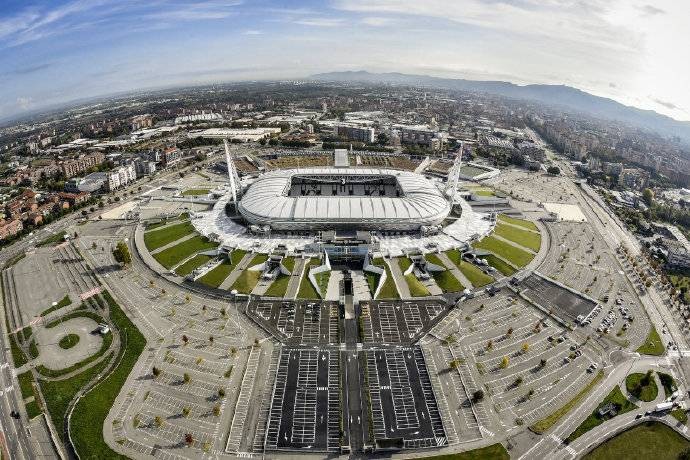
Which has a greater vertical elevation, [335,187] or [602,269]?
[335,187]

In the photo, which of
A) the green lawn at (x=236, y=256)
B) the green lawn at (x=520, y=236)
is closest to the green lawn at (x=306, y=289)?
the green lawn at (x=236, y=256)

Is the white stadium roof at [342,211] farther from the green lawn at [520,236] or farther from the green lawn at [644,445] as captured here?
the green lawn at [644,445]

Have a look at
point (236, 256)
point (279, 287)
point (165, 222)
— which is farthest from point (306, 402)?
point (165, 222)

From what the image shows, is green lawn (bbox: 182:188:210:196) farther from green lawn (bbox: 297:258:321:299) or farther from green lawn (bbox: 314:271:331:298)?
green lawn (bbox: 314:271:331:298)

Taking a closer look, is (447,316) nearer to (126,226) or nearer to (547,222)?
(547,222)

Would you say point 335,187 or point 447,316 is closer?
point 447,316

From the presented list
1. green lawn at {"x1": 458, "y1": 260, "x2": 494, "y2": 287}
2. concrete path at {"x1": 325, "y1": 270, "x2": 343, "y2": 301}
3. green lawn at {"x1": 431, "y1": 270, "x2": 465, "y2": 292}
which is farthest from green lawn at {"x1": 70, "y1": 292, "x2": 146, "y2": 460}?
green lawn at {"x1": 458, "y1": 260, "x2": 494, "y2": 287}

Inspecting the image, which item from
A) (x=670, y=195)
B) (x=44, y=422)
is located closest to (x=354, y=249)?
(x=44, y=422)
